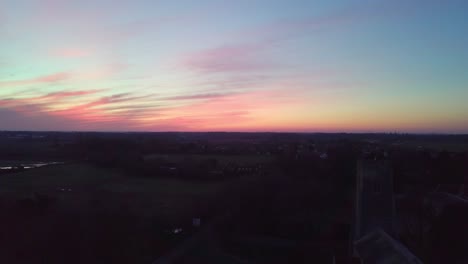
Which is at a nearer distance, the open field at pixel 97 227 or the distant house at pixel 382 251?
the distant house at pixel 382 251

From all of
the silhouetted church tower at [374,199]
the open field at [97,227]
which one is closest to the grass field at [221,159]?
the open field at [97,227]

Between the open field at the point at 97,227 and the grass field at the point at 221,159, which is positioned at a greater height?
the grass field at the point at 221,159

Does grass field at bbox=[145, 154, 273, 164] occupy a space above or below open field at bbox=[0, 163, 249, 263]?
above

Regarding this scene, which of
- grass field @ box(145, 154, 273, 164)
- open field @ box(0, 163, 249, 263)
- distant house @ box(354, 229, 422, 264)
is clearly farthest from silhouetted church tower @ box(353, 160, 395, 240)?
grass field @ box(145, 154, 273, 164)

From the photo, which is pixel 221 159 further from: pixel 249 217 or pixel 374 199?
pixel 374 199

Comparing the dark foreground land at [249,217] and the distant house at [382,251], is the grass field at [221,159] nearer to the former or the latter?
the dark foreground land at [249,217]

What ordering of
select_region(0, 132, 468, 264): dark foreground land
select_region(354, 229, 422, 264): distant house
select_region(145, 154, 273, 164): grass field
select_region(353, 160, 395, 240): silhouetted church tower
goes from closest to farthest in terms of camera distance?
select_region(354, 229, 422, 264): distant house < select_region(0, 132, 468, 264): dark foreground land < select_region(353, 160, 395, 240): silhouetted church tower < select_region(145, 154, 273, 164): grass field

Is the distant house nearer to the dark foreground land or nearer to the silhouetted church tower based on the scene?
the dark foreground land

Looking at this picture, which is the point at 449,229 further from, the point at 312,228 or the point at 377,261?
the point at 312,228

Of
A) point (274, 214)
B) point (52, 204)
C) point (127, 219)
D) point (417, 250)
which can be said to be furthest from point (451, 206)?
point (52, 204)
